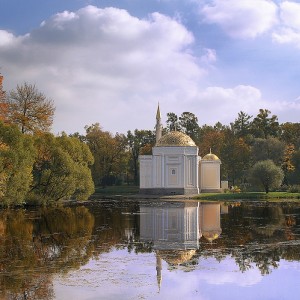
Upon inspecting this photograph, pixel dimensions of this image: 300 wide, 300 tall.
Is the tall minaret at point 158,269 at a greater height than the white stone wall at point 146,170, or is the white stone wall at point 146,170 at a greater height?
the white stone wall at point 146,170

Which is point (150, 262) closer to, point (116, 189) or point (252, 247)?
point (252, 247)

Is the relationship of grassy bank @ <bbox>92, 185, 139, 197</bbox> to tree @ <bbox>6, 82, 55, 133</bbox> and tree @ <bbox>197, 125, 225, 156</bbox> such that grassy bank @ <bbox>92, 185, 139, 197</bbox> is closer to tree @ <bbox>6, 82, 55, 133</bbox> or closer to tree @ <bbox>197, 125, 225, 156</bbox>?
tree @ <bbox>197, 125, 225, 156</bbox>

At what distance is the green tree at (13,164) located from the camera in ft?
114

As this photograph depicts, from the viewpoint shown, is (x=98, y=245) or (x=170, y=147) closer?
(x=98, y=245)

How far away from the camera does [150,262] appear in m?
13.9

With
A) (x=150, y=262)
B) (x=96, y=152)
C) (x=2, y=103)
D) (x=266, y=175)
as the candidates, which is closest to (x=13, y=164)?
(x=2, y=103)

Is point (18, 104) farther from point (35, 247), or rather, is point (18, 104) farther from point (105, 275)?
point (105, 275)

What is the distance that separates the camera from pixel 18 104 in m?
42.6

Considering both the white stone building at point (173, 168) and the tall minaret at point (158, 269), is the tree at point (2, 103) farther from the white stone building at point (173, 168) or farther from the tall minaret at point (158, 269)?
the white stone building at point (173, 168)

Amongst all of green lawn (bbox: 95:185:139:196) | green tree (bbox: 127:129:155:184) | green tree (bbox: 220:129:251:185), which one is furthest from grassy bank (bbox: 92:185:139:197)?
green tree (bbox: 220:129:251:185)

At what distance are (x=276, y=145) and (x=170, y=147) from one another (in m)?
18.8

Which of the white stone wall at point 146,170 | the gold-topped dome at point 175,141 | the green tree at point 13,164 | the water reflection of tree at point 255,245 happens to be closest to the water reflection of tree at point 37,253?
the water reflection of tree at point 255,245

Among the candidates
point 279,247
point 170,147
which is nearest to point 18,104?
point 170,147

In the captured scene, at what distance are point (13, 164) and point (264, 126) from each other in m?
58.7
